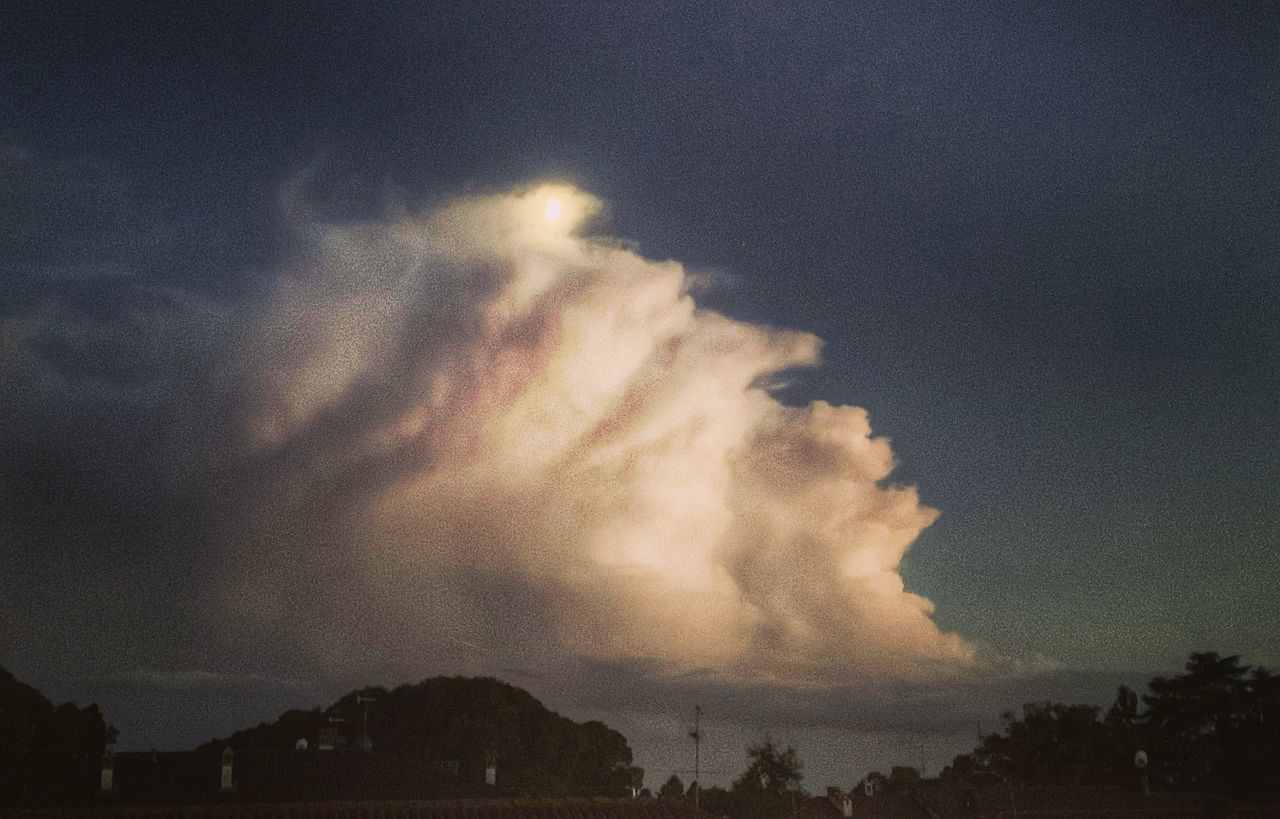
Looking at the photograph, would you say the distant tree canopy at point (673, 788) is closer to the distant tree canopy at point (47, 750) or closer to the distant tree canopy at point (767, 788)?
the distant tree canopy at point (767, 788)

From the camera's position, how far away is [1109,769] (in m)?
112

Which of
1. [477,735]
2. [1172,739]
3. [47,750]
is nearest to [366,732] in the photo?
[477,735]

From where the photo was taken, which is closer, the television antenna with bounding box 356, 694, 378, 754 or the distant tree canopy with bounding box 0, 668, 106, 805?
the distant tree canopy with bounding box 0, 668, 106, 805

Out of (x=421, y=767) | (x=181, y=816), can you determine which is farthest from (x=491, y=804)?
(x=421, y=767)

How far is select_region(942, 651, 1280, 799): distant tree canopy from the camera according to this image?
10444 cm

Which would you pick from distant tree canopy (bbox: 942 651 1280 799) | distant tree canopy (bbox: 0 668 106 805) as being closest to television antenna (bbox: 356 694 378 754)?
distant tree canopy (bbox: 0 668 106 805)

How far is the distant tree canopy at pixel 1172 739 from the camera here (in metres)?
104

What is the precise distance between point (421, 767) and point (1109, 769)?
7122cm

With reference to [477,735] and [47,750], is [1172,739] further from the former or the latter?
[47,750]

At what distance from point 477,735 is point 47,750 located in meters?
42.6

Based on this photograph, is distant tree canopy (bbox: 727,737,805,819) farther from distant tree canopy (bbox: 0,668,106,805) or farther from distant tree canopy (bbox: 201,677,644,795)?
distant tree canopy (bbox: 0,668,106,805)

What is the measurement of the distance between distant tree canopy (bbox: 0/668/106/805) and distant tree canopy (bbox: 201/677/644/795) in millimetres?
31788

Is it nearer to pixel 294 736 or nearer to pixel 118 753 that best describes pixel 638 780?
pixel 294 736

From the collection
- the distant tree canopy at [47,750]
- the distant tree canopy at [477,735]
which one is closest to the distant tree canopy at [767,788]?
the distant tree canopy at [477,735]
